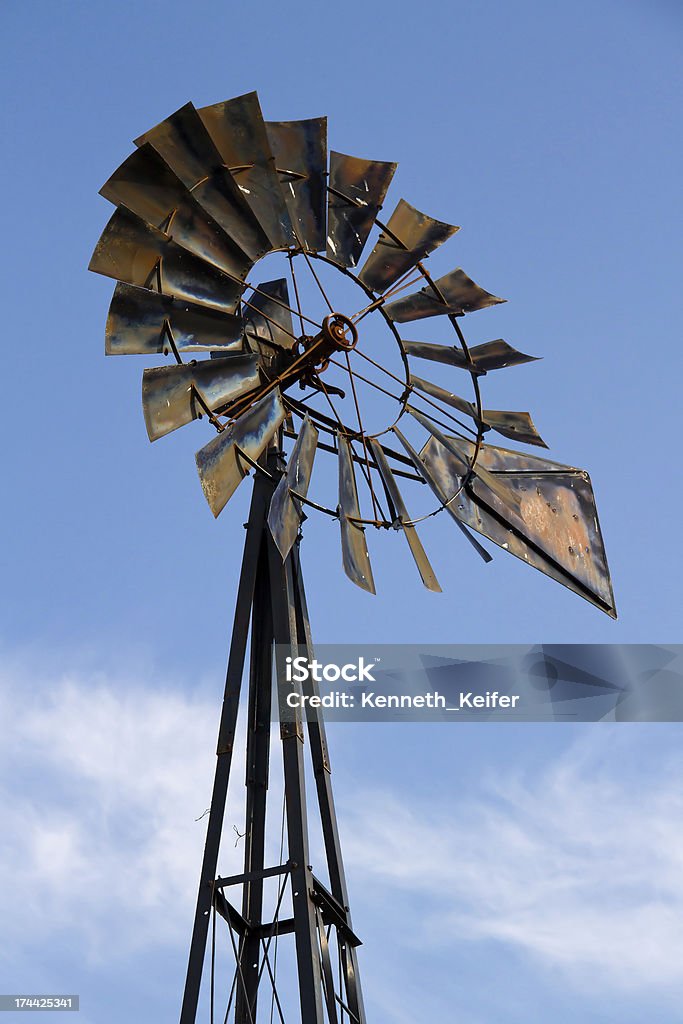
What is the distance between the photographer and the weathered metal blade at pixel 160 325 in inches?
263

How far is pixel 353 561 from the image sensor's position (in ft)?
23.3

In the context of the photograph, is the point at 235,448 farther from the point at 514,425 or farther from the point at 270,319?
the point at 514,425

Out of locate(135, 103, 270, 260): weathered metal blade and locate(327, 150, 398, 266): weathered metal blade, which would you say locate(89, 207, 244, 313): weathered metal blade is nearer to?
locate(135, 103, 270, 260): weathered metal blade

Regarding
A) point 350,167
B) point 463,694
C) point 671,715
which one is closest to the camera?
point 350,167

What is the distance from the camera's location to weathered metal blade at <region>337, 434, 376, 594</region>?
23.2 ft

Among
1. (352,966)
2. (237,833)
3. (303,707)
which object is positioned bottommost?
(352,966)

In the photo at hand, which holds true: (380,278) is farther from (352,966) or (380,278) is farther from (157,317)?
(352,966)

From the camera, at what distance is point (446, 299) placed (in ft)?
25.1

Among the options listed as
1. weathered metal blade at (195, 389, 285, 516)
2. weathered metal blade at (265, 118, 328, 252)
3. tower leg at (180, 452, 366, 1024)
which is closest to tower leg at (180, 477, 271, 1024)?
tower leg at (180, 452, 366, 1024)

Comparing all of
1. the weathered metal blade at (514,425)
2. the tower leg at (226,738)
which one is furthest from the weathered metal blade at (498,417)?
the tower leg at (226,738)

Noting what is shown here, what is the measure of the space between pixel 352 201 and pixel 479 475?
1781mm

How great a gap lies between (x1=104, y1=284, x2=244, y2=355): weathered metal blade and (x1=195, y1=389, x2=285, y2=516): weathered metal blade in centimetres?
40

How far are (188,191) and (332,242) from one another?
86 cm

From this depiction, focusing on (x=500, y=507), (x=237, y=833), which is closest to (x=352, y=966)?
(x=237, y=833)
